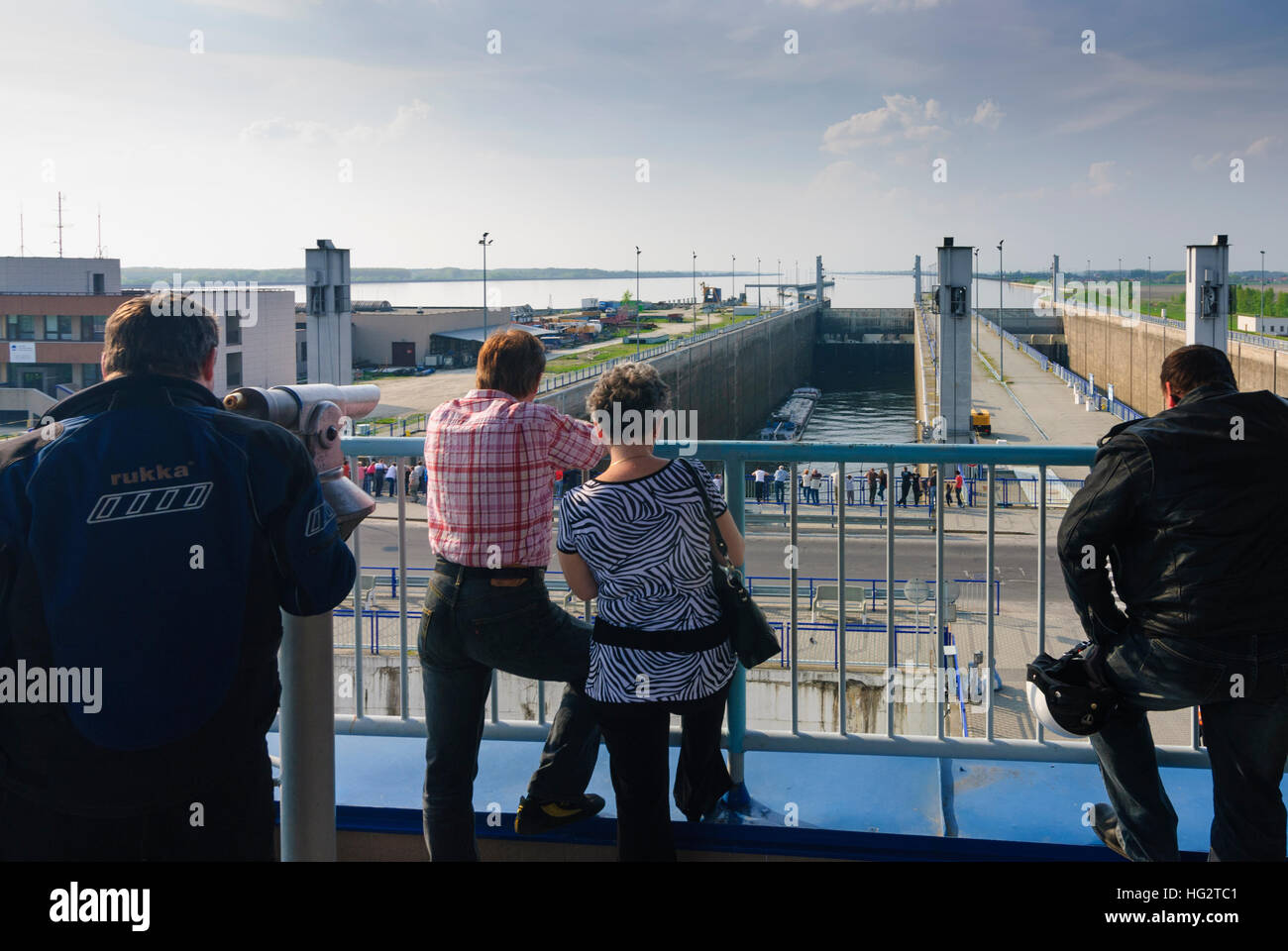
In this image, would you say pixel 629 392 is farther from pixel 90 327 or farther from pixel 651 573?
pixel 90 327

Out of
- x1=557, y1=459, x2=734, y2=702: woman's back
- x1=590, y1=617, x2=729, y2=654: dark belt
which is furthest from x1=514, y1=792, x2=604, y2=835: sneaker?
x1=590, y1=617, x2=729, y2=654: dark belt

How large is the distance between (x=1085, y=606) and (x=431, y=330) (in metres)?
69.4

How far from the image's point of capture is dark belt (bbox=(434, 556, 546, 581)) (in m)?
2.72

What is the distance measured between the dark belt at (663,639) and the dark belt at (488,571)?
0.25 m

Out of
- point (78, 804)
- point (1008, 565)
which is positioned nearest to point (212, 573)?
point (78, 804)

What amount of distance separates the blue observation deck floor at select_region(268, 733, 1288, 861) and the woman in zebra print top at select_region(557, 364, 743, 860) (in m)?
0.57

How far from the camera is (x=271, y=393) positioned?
2.30 meters

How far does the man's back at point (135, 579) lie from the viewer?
188cm

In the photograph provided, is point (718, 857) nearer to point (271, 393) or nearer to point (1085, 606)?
point (1085, 606)

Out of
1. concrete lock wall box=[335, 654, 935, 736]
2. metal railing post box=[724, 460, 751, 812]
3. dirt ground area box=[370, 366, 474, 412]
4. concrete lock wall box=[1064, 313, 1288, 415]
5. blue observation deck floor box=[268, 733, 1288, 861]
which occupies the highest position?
concrete lock wall box=[1064, 313, 1288, 415]

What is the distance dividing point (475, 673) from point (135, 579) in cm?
108

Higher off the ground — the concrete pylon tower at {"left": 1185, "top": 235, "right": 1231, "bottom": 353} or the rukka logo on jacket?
the concrete pylon tower at {"left": 1185, "top": 235, "right": 1231, "bottom": 353}

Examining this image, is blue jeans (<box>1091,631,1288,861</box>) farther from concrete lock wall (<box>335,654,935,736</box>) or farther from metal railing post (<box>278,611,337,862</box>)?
concrete lock wall (<box>335,654,935,736</box>)

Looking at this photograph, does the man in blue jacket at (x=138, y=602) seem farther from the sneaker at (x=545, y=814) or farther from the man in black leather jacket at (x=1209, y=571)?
the man in black leather jacket at (x=1209, y=571)
